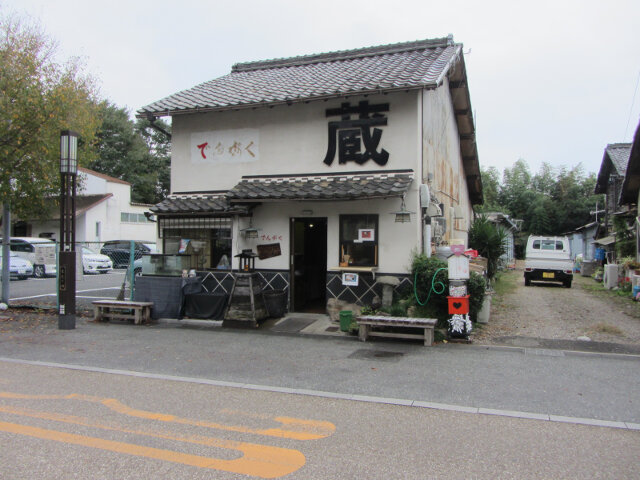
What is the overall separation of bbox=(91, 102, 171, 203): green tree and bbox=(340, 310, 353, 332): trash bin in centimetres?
3674

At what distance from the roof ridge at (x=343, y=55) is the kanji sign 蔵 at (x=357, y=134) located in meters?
4.26

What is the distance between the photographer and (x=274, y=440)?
4227 mm

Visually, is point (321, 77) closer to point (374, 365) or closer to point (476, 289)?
point (476, 289)

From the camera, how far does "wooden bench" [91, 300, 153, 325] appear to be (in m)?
10.6

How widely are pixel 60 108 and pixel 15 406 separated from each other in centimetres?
922

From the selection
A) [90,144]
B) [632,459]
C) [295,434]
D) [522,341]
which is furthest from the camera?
[90,144]

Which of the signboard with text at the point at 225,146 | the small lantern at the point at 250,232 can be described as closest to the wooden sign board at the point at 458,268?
the small lantern at the point at 250,232

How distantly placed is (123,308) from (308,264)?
4939 millimetres

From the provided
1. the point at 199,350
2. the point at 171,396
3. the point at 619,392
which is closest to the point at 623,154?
the point at 619,392

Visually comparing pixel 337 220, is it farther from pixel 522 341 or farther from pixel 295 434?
pixel 295 434

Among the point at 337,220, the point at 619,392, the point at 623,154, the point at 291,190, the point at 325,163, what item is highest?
the point at 623,154

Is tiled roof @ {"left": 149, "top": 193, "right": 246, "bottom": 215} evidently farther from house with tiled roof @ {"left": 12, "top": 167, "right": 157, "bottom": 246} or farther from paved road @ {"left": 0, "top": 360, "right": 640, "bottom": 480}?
house with tiled roof @ {"left": 12, "top": 167, "right": 157, "bottom": 246}

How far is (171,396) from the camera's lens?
18.1 feet

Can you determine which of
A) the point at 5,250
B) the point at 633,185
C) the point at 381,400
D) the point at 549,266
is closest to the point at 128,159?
the point at 5,250
